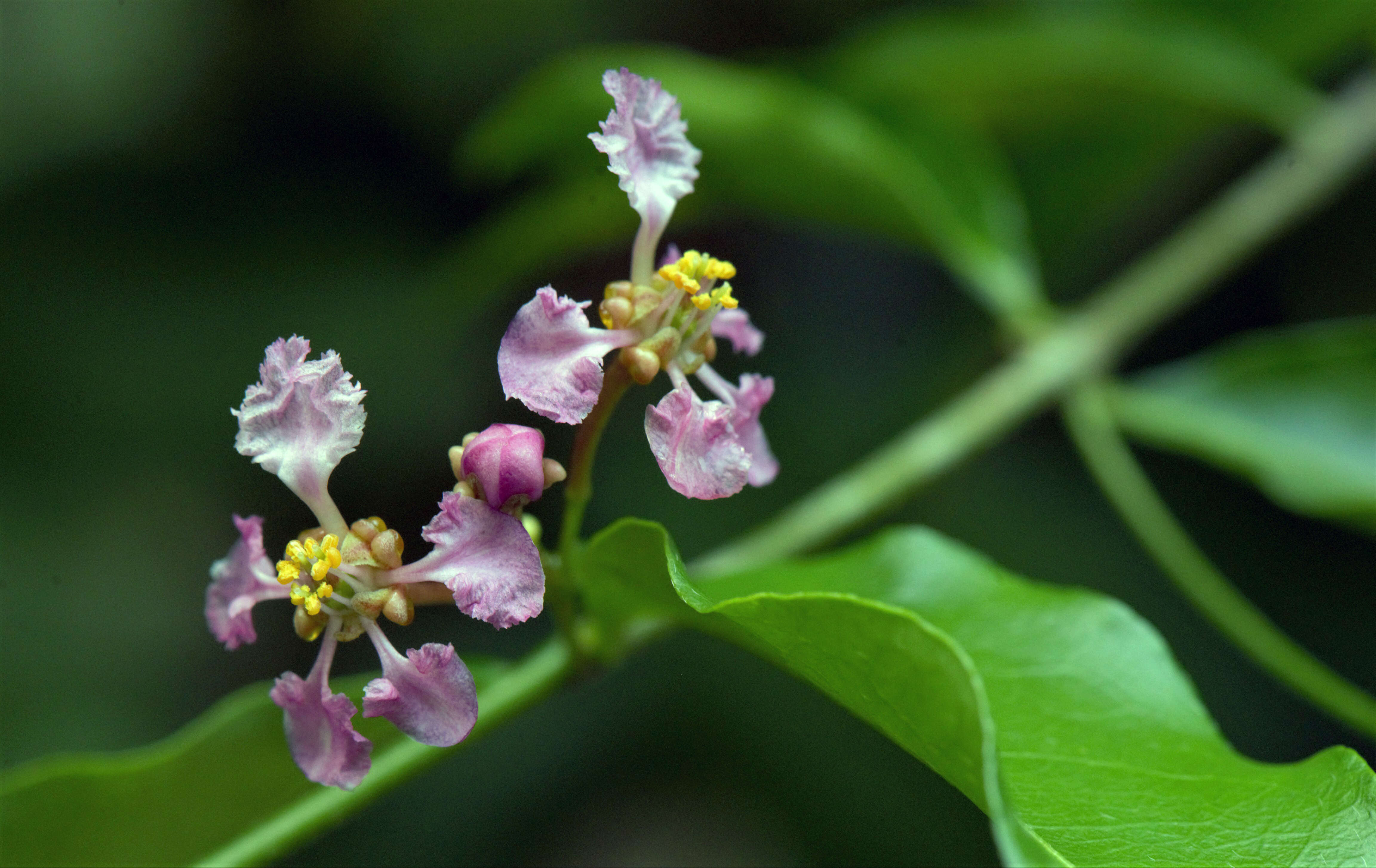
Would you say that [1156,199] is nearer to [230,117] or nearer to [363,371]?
[363,371]

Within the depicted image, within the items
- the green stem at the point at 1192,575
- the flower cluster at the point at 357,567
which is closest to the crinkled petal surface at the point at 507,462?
the flower cluster at the point at 357,567

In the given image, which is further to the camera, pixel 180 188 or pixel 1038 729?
pixel 180 188

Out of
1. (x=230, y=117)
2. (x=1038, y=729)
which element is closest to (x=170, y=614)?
(x=230, y=117)

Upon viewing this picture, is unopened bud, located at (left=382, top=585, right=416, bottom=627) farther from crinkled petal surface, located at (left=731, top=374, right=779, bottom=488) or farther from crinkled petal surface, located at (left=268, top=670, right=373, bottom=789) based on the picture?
crinkled petal surface, located at (left=731, top=374, right=779, bottom=488)

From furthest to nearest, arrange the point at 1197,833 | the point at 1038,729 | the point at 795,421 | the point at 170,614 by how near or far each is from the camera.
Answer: the point at 795,421, the point at 170,614, the point at 1038,729, the point at 1197,833

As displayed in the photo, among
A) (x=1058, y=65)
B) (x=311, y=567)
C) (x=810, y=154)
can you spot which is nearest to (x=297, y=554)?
(x=311, y=567)

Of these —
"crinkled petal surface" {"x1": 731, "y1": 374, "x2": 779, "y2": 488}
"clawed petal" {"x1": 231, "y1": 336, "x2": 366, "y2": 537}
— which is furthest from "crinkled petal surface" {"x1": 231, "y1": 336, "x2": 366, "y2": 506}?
"crinkled petal surface" {"x1": 731, "y1": 374, "x2": 779, "y2": 488}
